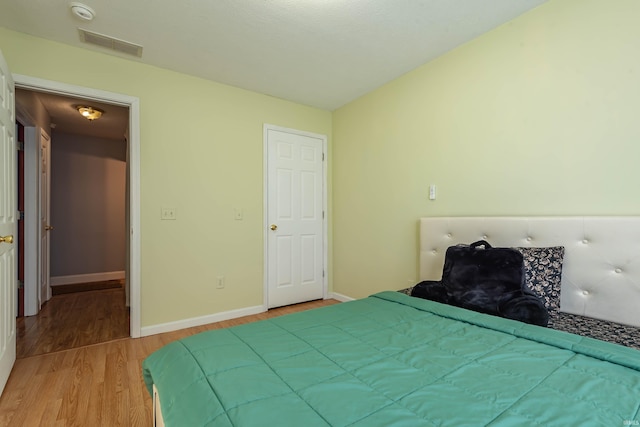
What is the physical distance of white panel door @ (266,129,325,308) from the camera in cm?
335

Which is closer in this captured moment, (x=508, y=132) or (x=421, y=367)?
(x=421, y=367)

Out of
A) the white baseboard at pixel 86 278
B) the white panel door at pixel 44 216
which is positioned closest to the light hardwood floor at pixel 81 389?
the white panel door at pixel 44 216

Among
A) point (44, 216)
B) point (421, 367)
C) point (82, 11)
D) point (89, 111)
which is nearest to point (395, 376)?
point (421, 367)

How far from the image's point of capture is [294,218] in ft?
11.5

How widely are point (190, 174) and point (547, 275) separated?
9.43ft

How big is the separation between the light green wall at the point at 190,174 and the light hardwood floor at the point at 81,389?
1.56 ft

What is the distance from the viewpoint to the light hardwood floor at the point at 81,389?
1.57 meters

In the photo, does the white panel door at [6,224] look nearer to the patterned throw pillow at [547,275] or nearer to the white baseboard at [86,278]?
the patterned throw pillow at [547,275]

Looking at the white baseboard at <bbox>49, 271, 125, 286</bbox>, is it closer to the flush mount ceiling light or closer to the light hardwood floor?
the flush mount ceiling light

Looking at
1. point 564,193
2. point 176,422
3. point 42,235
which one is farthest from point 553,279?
point 42,235

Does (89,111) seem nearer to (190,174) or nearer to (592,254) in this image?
(190,174)

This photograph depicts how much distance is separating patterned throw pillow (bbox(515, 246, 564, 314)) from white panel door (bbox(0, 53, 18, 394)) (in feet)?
9.99

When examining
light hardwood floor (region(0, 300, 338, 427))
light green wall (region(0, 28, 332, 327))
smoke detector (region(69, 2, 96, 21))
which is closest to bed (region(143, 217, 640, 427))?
light hardwood floor (region(0, 300, 338, 427))

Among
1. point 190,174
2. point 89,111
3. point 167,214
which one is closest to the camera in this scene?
point 167,214
